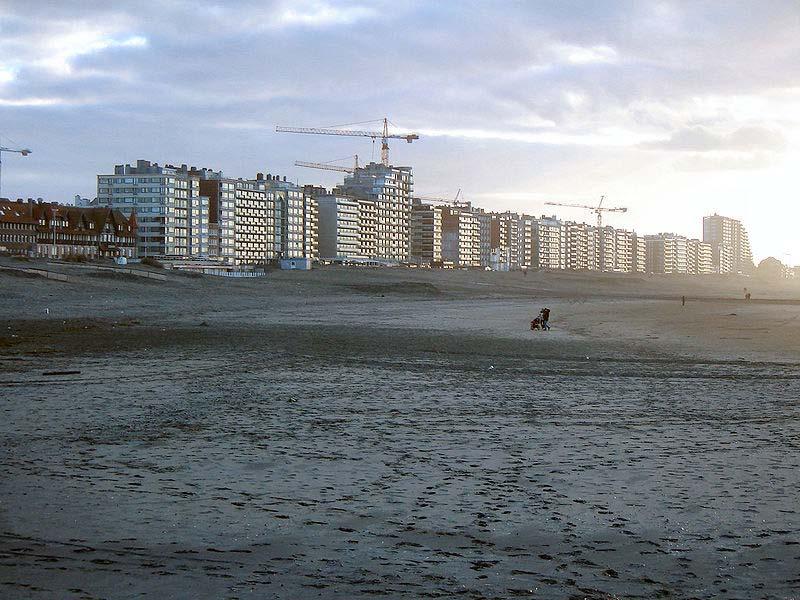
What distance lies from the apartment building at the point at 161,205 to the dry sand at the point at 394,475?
412 ft

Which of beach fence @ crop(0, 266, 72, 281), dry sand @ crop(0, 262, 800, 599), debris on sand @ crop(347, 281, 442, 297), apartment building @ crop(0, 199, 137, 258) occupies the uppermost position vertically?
apartment building @ crop(0, 199, 137, 258)

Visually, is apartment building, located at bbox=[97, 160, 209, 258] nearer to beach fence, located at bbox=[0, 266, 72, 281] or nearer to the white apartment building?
the white apartment building

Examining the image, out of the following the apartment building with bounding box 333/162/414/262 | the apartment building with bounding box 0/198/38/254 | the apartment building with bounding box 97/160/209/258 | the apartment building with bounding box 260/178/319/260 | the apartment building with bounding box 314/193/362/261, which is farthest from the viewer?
the apartment building with bounding box 333/162/414/262

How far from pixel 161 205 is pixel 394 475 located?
140 m

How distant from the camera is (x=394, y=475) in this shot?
9.20 m

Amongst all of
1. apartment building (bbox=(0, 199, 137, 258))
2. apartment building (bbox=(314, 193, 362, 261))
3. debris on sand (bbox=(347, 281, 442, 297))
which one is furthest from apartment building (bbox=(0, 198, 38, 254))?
apartment building (bbox=(314, 193, 362, 261))

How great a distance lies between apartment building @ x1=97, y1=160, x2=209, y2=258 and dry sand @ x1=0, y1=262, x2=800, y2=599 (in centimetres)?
12548

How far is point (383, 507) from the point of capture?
791cm

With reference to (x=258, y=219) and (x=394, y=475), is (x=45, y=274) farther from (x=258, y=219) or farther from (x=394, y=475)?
(x=258, y=219)

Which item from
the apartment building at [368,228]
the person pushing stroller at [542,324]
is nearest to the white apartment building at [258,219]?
the apartment building at [368,228]

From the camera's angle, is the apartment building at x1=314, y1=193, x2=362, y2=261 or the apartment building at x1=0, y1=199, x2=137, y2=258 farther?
the apartment building at x1=314, y1=193, x2=362, y2=261

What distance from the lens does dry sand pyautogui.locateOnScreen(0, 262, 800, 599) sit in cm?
616

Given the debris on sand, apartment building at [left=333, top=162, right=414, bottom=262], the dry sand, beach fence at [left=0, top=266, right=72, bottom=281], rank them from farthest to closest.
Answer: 1. apartment building at [left=333, top=162, right=414, bottom=262]
2. the debris on sand
3. beach fence at [left=0, top=266, right=72, bottom=281]
4. the dry sand

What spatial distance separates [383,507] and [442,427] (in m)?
4.26
